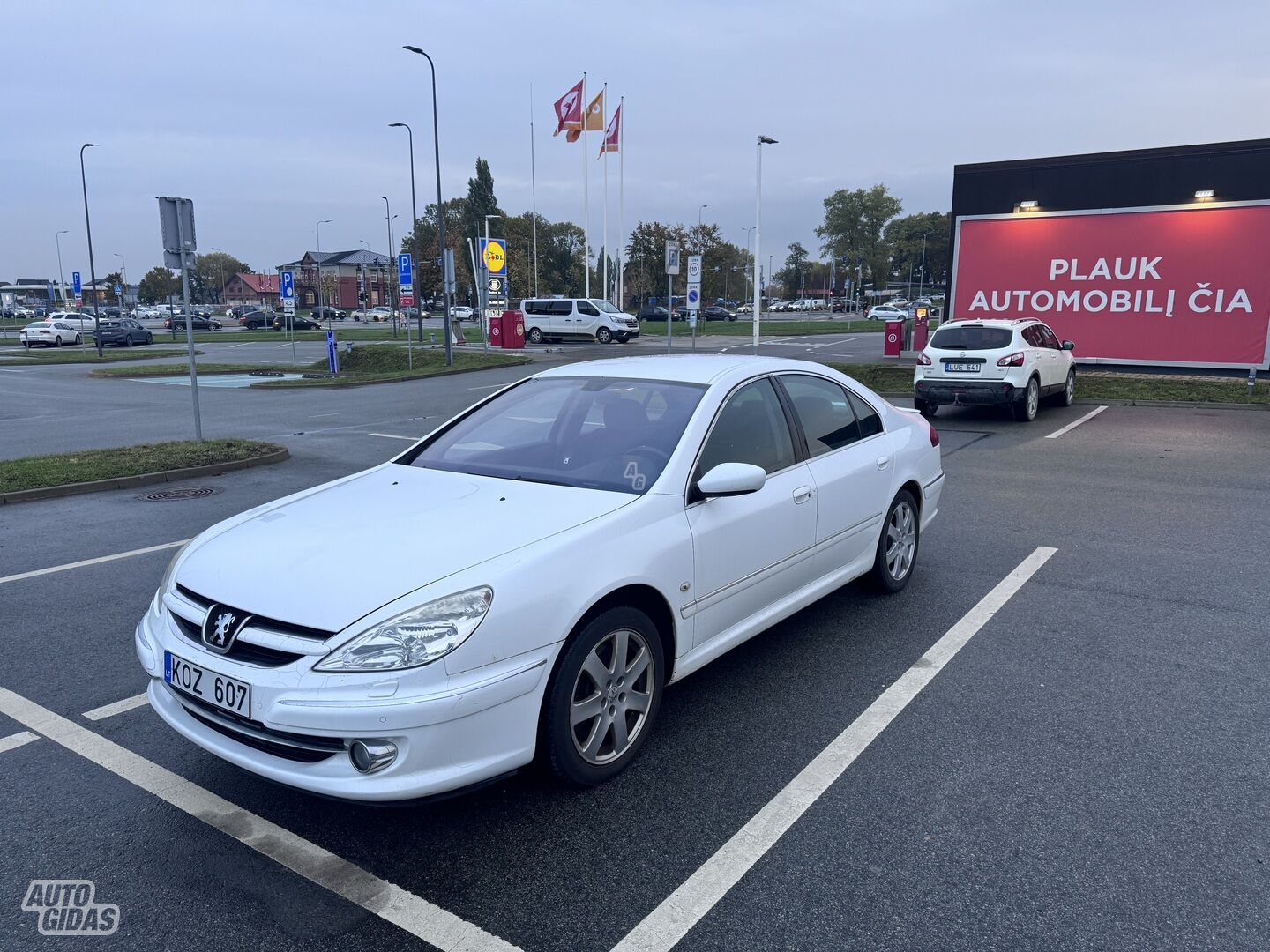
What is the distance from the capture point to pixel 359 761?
2.78 meters

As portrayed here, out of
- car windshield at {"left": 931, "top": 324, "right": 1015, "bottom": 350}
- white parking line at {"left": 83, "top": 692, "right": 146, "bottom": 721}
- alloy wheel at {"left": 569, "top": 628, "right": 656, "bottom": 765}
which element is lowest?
white parking line at {"left": 83, "top": 692, "right": 146, "bottom": 721}

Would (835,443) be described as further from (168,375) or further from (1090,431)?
(168,375)

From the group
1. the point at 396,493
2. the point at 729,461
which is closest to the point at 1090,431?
the point at 729,461

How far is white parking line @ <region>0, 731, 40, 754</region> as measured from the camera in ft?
12.3

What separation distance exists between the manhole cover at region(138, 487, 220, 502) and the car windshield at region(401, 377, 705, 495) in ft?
18.3

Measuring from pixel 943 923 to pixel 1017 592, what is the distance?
3.53 m

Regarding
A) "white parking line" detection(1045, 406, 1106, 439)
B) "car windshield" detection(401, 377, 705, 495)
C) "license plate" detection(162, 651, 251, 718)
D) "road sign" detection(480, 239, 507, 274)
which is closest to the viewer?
"license plate" detection(162, 651, 251, 718)

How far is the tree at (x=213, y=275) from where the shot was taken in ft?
418

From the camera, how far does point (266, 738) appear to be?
2896mm

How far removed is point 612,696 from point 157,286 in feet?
505

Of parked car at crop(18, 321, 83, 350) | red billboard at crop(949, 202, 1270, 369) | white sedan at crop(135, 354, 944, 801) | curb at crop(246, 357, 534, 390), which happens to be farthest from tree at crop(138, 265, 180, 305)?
white sedan at crop(135, 354, 944, 801)

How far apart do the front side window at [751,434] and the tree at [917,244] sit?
11888cm

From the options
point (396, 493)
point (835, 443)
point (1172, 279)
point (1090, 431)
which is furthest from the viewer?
point (1172, 279)

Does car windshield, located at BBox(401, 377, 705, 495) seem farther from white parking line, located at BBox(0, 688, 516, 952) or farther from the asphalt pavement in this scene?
white parking line, located at BBox(0, 688, 516, 952)
